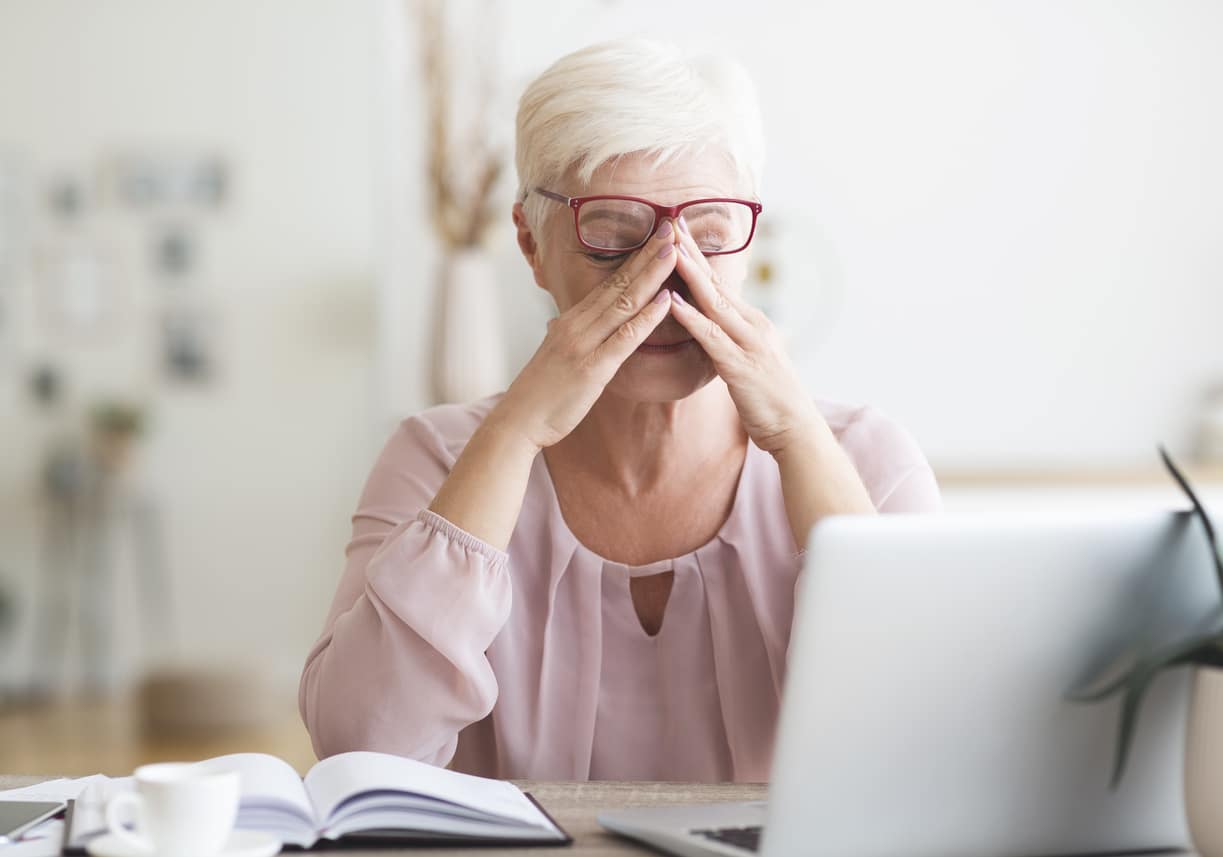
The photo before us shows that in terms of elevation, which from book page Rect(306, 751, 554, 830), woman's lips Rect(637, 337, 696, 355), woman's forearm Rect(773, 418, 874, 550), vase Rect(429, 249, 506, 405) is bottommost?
vase Rect(429, 249, 506, 405)

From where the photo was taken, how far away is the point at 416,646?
1.20 metres

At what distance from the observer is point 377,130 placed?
3.50 meters

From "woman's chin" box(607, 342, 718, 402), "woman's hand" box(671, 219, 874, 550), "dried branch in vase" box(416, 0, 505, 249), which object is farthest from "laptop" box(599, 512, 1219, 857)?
"dried branch in vase" box(416, 0, 505, 249)

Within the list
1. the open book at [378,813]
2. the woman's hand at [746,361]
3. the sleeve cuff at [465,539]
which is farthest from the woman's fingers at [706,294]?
the open book at [378,813]

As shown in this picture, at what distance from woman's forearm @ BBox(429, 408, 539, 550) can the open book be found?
32cm

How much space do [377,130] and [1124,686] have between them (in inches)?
119

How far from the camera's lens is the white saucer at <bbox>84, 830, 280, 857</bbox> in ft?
2.66

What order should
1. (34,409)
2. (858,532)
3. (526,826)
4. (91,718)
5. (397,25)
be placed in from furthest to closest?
(34,409), (91,718), (397,25), (526,826), (858,532)

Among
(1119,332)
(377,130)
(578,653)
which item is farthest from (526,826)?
(1119,332)

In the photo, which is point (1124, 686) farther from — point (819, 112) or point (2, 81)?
point (2, 81)

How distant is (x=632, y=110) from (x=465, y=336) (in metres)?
2.03

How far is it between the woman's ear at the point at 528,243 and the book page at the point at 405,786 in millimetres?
674

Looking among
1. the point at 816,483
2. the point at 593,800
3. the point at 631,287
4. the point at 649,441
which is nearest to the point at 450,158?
the point at 649,441

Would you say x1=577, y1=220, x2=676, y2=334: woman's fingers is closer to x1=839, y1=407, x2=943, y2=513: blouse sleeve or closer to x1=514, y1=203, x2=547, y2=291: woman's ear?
x1=514, y1=203, x2=547, y2=291: woman's ear
